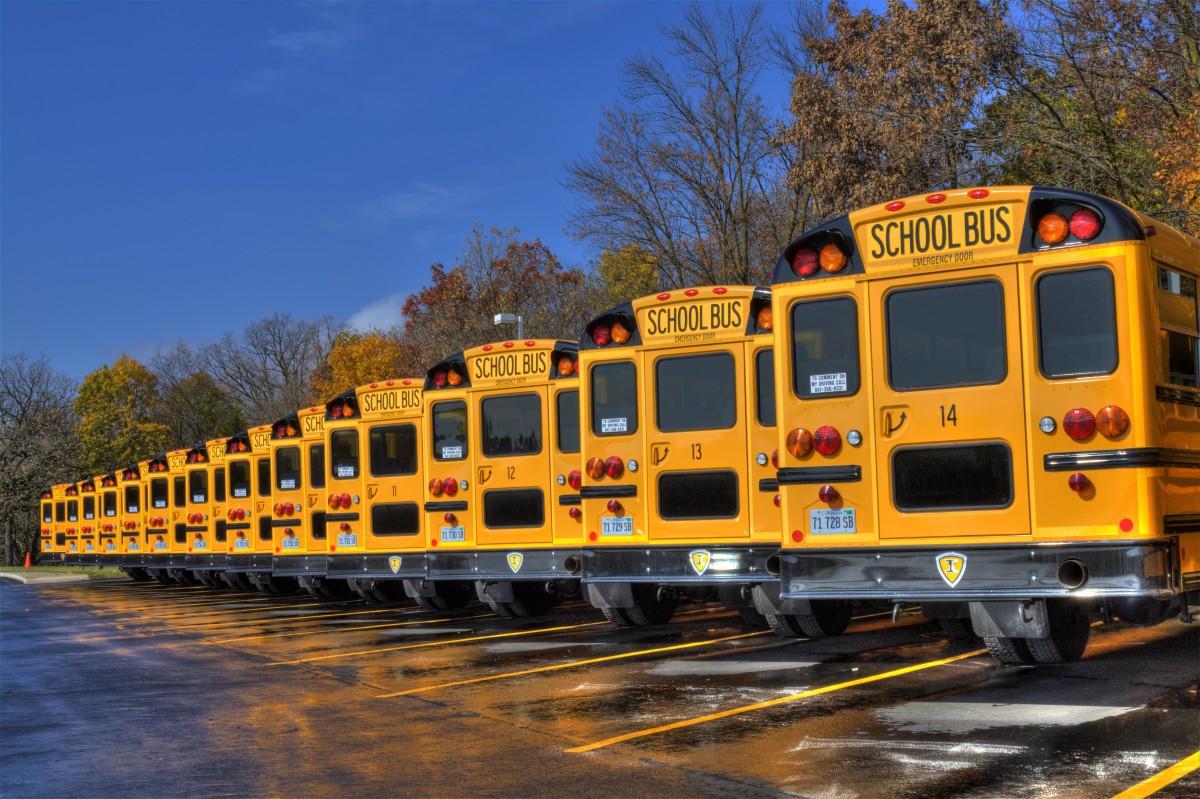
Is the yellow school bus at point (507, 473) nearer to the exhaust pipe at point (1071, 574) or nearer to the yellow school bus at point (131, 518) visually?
the exhaust pipe at point (1071, 574)

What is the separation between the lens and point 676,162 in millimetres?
28734

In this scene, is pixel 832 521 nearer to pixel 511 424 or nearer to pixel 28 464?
pixel 511 424

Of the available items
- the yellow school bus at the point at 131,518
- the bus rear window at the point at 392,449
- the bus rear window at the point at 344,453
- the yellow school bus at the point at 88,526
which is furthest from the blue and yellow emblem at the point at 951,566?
the yellow school bus at the point at 88,526

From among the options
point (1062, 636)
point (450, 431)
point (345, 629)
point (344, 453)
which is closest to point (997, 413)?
point (1062, 636)

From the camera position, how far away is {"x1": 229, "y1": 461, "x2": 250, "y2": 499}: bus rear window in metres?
23.0

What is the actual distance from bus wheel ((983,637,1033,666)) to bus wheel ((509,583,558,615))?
22.8ft

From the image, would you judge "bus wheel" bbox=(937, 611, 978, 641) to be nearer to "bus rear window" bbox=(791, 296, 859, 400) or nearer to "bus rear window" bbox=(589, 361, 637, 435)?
"bus rear window" bbox=(791, 296, 859, 400)

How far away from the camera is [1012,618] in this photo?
319 inches

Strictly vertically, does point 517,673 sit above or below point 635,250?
below

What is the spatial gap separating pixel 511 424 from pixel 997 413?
23.5ft

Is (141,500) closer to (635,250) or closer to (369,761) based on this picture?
(635,250)

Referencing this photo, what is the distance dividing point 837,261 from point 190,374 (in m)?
81.8

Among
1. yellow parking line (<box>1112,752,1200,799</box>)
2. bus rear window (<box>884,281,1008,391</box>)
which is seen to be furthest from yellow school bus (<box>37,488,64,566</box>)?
yellow parking line (<box>1112,752,1200,799</box>)

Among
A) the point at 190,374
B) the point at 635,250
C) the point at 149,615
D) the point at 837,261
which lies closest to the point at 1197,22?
the point at 837,261
